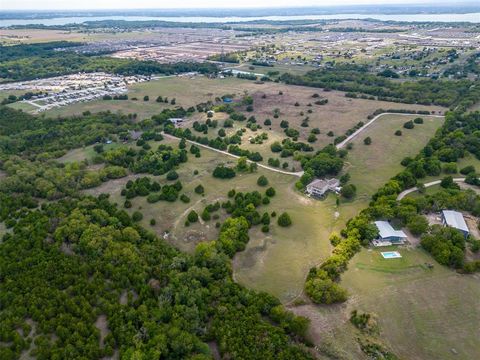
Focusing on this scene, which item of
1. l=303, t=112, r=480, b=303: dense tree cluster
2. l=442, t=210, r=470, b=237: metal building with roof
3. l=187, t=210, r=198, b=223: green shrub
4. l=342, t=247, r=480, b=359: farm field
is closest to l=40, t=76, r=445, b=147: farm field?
l=303, t=112, r=480, b=303: dense tree cluster

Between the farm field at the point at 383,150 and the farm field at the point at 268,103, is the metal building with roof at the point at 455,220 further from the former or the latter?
the farm field at the point at 268,103

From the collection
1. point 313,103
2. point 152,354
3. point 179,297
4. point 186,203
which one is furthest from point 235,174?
point 313,103

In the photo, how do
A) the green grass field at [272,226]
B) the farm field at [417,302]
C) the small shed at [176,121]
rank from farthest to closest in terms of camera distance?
the small shed at [176,121] < the green grass field at [272,226] < the farm field at [417,302]

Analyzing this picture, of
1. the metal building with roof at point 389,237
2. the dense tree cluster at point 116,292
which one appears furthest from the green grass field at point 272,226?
the metal building with roof at point 389,237

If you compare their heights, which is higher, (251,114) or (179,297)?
(179,297)

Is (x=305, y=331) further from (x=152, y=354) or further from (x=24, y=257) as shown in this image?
(x=24, y=257)

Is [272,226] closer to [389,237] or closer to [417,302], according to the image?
[389,237]

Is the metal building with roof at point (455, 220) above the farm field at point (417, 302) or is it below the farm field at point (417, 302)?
above

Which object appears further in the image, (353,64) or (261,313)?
(353,64)
